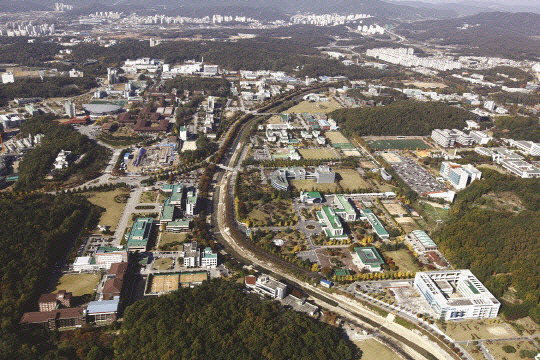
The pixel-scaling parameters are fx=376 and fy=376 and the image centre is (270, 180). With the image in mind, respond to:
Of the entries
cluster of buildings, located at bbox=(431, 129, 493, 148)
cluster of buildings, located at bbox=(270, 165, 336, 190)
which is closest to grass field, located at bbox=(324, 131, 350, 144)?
cluster of buildings, located at bbox=(270, 165, 336, 190)

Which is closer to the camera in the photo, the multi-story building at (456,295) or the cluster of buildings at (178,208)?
the multi-story building at (456,295)

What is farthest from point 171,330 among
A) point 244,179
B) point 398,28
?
point 398,28

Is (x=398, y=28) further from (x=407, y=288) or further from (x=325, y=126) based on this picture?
(x=407, y=288)

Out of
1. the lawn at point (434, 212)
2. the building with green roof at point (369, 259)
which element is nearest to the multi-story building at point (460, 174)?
the lawn at point (434, 212)

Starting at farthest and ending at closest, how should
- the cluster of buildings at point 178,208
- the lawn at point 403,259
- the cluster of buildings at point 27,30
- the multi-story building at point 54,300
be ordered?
1. the cluster of buildings at point 27,30
2. the cluster of buildings at point 178,208
3. the lawn at point 403,259
4. the multi-story building at point 54,300

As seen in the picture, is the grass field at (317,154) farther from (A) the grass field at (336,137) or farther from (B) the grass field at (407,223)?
(B) the grass field at (407,223)

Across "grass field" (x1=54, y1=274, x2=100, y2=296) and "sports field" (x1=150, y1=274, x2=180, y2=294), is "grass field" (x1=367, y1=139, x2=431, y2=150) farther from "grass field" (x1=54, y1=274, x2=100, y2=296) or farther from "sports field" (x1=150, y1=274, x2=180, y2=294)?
"grass field" (x1=54, y1=274, x2=100, y2=296)

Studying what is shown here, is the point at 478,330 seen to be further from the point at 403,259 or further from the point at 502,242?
the point at 502,242
